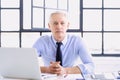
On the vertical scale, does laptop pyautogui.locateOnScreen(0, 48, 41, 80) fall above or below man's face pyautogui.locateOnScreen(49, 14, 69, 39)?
below

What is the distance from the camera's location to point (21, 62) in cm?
206

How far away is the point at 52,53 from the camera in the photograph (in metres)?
2.91

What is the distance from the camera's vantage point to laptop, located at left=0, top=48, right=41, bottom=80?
2027 mm

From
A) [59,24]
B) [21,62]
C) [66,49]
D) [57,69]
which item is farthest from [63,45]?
[21,62]

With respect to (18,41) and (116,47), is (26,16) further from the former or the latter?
(116,47)

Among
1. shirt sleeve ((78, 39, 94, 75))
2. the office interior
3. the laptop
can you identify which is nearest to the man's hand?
shirt sleeve ((78, 39, 94, 75))

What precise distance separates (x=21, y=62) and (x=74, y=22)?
215 cm

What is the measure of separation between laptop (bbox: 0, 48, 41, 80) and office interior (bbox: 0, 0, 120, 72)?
6.29ft

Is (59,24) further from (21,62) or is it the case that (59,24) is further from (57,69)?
(21,62)

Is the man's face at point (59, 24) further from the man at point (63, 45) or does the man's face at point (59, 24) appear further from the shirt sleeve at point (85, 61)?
the shirt sleeve at point (85, 61)

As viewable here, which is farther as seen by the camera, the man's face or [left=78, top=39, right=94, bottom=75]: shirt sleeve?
the man's face

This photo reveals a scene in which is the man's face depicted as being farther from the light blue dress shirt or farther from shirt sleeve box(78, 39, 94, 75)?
shirt sleeve box(78, 39, 94, 75)

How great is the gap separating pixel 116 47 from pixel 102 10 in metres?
0.59

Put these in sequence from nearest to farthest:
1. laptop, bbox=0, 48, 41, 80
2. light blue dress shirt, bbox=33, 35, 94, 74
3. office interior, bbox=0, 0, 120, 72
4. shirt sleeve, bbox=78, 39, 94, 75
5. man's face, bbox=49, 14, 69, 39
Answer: laptop, bbox=0, 48, 41, 80, shirt sleeve, bbox=78, 39, 94, 75, man's face, bbox=49, 14, 69, 39, light blue dress shirt, bbox=33, 35, 94, 74, office interior, bbox=0, 0, 120, 72
